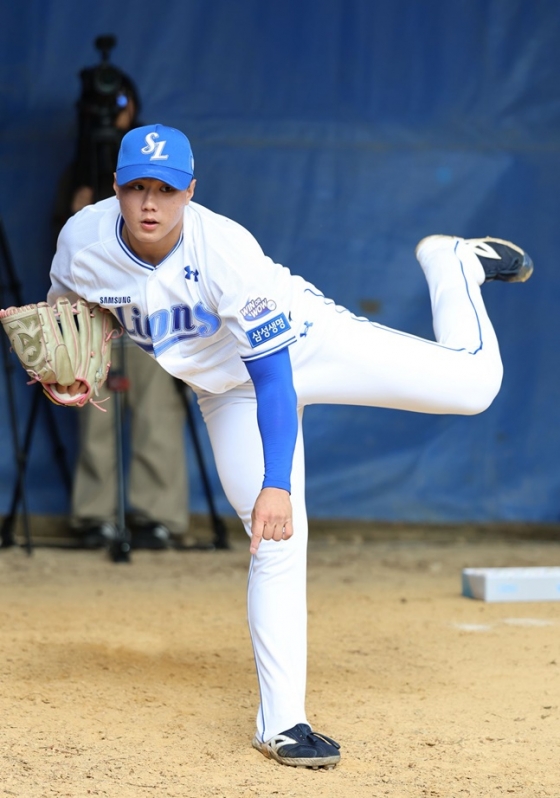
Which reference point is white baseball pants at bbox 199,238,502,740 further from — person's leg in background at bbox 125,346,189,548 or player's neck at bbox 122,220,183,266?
person's leg in background at bbox 125,346,189,548

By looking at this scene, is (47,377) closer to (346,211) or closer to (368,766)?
(368,766)

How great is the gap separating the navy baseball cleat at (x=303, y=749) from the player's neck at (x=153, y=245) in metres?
1.35

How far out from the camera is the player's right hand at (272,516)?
299 centimetres

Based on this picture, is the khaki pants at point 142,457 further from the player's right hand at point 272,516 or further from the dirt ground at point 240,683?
the player's right hand at point 272,516

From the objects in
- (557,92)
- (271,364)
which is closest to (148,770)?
(271,364)

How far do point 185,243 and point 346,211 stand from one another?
11.5 feet

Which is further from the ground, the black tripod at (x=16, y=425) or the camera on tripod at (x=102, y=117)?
the camera on tripod at (x=102, y=117)

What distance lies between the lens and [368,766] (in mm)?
3227

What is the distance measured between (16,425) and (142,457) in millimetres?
698

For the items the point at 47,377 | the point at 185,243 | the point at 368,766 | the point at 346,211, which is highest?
the point at 346,211

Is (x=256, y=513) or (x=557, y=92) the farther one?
(x=557, y=92)

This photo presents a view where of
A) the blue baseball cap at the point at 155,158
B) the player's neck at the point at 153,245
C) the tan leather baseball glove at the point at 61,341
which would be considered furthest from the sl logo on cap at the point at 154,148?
the tan leather baseball glove at the point at 61,341

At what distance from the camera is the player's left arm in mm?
3004

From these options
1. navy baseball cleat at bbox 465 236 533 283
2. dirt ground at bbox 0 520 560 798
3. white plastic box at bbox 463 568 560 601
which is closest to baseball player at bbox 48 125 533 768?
dirt ground at bbox 0 520 560 798
